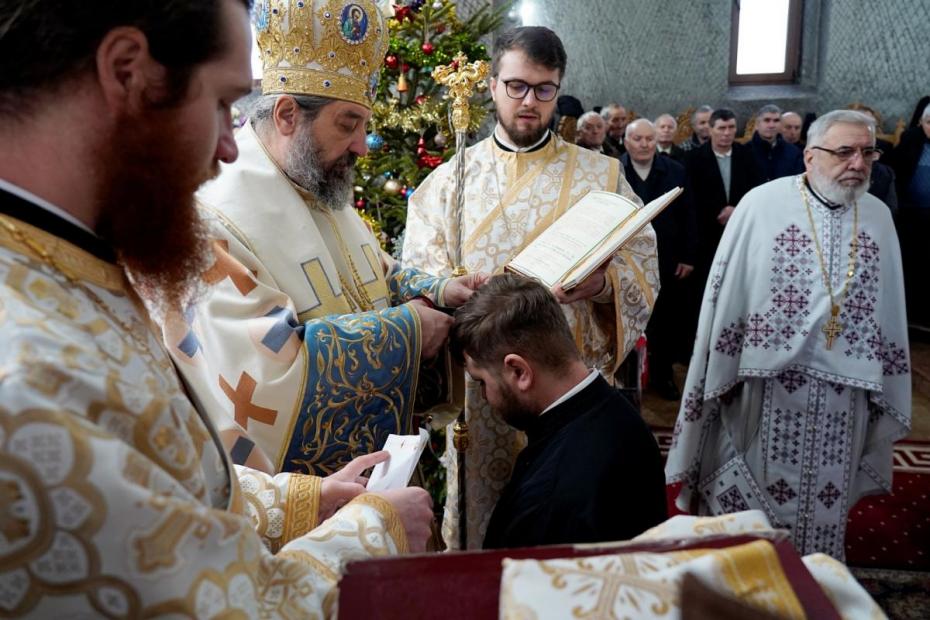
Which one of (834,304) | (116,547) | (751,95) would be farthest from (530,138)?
(751,95)

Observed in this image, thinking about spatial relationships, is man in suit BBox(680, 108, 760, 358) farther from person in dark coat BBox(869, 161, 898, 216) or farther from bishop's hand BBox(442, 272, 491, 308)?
bishop's hand BBox(442, 272, 491, 308)

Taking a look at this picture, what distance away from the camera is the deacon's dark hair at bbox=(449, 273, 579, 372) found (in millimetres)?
1984

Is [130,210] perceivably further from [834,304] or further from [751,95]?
[751,95]

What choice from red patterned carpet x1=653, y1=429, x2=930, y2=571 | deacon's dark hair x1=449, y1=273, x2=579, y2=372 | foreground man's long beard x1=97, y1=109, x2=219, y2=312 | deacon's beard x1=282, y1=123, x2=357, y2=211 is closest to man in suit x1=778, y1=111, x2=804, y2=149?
red patterned carpet x1=653, y1=429, x2=930, y2=571

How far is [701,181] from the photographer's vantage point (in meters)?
6.82

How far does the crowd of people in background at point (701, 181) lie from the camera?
6.09 meters

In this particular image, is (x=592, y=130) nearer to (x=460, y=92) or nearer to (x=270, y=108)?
(x=460, y=92)

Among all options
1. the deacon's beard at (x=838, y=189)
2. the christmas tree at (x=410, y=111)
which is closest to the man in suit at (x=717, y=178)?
the christmas tree at (x=410, y=111)

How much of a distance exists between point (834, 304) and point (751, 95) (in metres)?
7.69

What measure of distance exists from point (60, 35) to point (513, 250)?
2.29 m

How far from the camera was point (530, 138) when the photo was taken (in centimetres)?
307

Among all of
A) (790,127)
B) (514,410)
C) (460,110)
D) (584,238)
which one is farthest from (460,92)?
(790,127)

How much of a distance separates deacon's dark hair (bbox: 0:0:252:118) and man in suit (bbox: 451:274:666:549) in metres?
1.29

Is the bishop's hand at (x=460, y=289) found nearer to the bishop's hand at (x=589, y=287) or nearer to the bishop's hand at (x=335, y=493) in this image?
the bishop's hand at (x=589, y=287)
